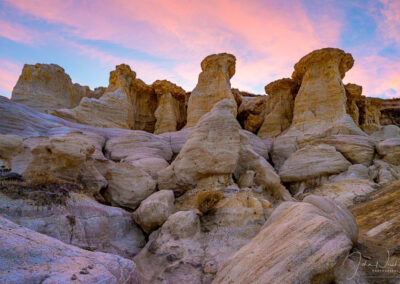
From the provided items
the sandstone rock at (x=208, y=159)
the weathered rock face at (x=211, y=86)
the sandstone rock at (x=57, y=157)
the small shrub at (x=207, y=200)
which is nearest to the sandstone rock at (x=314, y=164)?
the sandstone rock at (x=208, y=159)

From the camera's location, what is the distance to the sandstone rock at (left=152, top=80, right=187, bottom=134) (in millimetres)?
17797

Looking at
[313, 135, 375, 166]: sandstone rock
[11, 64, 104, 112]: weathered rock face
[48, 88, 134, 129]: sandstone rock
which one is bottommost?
[313, 135, 375, 166]: sandstone rock

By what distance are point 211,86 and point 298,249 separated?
13087 mm

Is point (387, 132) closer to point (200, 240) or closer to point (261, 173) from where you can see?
point (261, 173)

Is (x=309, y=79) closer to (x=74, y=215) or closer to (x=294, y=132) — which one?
(x=294, y=132)

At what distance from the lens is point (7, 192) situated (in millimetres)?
4816

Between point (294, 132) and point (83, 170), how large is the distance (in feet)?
33.0

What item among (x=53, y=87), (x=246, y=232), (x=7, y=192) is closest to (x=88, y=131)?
(x=7, y=192)

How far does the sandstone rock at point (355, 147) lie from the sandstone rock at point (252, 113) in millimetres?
6751

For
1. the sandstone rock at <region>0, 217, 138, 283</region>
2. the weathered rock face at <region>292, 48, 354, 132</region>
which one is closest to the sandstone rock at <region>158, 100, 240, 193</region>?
the sandstone rock at <region>0, 217, 138, 283</region>

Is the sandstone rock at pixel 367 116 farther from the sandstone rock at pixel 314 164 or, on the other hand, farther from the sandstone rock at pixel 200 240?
the sandstone rock at pixel 200 240

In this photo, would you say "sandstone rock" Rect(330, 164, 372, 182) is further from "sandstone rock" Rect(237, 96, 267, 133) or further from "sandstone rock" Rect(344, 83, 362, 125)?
"sandstone rock" Rect(237, 96, 267, 133)

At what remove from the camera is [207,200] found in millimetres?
6152

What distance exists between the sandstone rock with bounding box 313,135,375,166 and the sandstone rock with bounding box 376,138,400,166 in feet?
1.10
